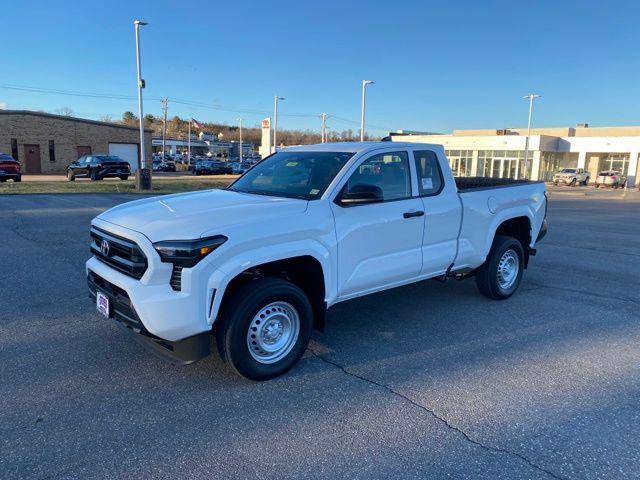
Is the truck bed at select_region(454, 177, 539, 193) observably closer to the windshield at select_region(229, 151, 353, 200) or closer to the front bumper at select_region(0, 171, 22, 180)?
the windshield at select_region(229, 151, 353, 200)

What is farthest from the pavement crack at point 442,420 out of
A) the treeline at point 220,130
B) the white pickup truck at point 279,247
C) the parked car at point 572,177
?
the treeline at point 220,130

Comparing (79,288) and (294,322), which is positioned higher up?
(294,322)

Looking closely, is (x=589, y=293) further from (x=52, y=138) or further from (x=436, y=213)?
(x=52, y=138)

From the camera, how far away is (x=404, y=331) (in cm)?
514

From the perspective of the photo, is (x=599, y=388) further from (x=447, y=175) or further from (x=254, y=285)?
(x=254, y=285)

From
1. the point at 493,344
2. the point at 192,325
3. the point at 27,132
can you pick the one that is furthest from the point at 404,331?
the point at 27,132

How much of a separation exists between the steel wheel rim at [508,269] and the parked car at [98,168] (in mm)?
29128

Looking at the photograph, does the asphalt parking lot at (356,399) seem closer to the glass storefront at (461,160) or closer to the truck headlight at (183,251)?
the truck headlight at (183,251)

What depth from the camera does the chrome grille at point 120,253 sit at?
11.8 feet

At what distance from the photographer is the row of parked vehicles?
47.2 m

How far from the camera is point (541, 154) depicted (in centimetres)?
5278

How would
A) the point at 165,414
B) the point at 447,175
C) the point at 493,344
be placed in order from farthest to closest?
the point at 447,175
the point at 493,344
the point at 165,414

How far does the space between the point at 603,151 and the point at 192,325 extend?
196ft

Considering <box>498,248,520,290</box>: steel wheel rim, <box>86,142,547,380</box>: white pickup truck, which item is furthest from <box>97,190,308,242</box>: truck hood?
<box>498,248,520,290</box>: steel wheel rim
